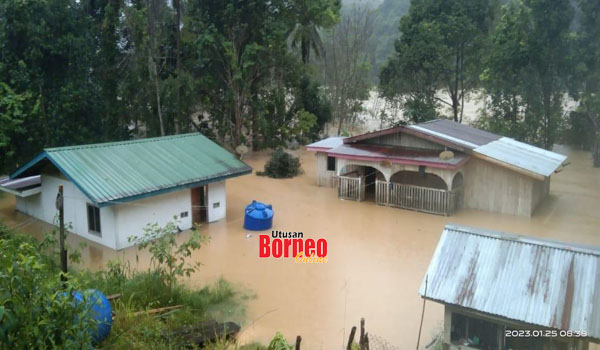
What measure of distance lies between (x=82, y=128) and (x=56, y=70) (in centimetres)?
273

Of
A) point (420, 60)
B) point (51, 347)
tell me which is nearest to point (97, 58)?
point (420, 60)

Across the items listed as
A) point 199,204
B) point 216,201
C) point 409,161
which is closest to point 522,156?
point 409,161

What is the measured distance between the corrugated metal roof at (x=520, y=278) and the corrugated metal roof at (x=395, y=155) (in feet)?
31.6

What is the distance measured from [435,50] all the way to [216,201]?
686 inches

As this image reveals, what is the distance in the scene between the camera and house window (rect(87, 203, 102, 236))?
15680 mm

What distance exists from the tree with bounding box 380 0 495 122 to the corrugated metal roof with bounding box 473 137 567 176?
9.67 meters

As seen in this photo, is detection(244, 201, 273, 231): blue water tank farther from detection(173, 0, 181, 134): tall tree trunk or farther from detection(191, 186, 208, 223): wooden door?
A: detection(173, 0, 181, 134): tall tree trunk

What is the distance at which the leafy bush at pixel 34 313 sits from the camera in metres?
4.79

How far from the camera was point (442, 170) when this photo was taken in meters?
18.6

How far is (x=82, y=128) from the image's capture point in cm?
2455

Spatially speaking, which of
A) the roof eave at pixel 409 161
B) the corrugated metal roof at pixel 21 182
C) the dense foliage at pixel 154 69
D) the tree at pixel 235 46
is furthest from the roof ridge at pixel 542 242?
the tree at pixel 235 46

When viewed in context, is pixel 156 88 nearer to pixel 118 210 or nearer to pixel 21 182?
A: pixel 21 182

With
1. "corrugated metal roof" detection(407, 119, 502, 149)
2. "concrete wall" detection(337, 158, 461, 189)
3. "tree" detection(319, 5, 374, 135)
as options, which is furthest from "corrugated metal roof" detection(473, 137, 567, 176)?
"tree" detection(319, 5, 374, 135)

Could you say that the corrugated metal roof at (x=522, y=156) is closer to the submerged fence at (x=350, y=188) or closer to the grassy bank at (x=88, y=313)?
the submerged fence at (x=350, y=188)
